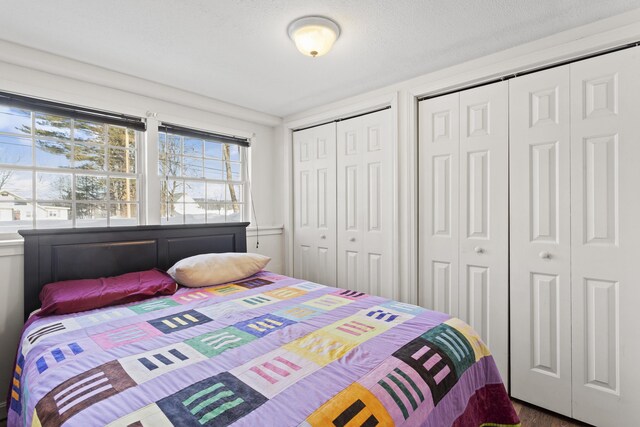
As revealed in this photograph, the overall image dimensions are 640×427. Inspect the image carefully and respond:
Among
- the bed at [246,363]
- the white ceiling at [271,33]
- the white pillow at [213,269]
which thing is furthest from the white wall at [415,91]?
the white pillow at [213,269]

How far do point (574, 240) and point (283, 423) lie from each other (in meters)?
2.09

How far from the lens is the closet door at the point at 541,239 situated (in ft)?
6.71

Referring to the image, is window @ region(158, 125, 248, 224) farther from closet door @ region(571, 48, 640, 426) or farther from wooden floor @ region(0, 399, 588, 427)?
closet door @ region(571, 48, 640, 426)

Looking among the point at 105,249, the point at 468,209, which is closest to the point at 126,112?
the point at 105,249

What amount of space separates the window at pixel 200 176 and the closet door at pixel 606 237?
3017mm

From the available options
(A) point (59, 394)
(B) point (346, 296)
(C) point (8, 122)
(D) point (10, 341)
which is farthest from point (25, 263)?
(B) point (346, 296)

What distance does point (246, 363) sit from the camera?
49.3 inches

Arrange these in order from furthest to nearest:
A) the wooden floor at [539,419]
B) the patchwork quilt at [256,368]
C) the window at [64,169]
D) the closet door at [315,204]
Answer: the closet door at [315,204]
the window at [64,169]
the wooden floor at [539,419]
the patchwork quilt at [256,368]

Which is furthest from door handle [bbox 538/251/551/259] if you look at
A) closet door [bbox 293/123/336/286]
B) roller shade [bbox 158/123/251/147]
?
roller shade [bbox 158/123/251/147]

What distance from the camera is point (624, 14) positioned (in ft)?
5.90

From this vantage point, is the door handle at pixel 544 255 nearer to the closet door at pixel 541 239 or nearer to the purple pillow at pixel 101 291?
the closet door at pixel 541 239

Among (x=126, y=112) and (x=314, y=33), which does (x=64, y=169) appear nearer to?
(x=126, y=112)

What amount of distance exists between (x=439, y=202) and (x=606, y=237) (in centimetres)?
105

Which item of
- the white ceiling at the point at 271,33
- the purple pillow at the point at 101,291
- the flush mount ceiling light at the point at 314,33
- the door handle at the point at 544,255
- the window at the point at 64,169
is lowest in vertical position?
the purple pillow at the point at 101,291
